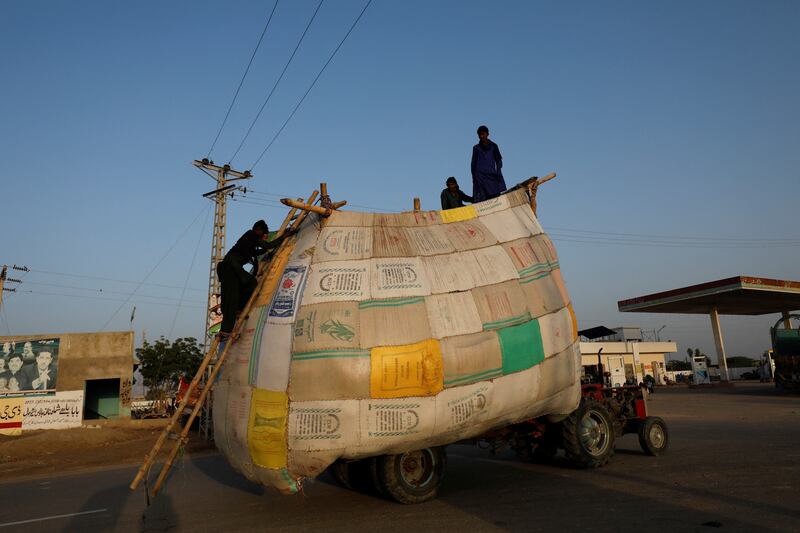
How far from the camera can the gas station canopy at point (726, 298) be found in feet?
108

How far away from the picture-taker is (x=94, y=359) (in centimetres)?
2806

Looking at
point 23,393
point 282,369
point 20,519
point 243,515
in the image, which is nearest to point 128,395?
point 23,393

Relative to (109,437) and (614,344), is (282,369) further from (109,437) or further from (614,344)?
(614,344)

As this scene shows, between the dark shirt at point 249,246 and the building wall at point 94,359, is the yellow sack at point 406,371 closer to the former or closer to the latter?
the dark shirt at point 249,246

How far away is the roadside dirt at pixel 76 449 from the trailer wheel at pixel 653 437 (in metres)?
13.9

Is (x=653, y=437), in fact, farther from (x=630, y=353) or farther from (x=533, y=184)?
(x=630, y=353)

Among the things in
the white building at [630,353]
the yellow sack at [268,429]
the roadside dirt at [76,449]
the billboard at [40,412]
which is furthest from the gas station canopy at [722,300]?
the billboard at [40,412]

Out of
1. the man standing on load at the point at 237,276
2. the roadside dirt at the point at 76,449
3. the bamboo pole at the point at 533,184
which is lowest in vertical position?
the roadside dirt at the point at 76,449

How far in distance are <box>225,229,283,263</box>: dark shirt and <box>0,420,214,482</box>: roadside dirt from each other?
37.8 feet

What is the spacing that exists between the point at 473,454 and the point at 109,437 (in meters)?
18.3

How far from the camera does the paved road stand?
5742 mm

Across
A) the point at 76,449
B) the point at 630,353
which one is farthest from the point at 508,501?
the point at 630,353

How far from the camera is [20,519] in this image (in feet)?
25.5

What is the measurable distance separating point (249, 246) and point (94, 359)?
84.9 feet
